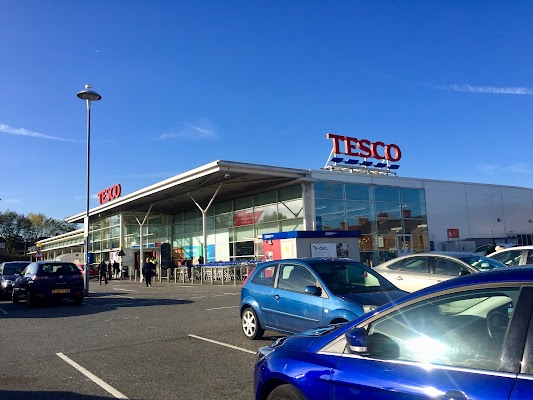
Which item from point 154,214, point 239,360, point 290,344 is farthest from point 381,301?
point 154,214

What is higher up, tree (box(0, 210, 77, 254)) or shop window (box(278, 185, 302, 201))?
tree (box(0, 210, 77, 254))

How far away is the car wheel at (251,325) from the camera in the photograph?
8508 mm

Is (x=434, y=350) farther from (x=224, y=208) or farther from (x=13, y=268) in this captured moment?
(x=224, y=208)

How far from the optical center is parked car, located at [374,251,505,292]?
34.9ft

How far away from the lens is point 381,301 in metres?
6.66

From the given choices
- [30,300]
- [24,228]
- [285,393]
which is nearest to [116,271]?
[30,300]

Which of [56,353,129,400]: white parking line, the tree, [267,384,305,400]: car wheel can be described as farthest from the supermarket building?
the tree

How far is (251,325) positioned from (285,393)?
17.4 feet

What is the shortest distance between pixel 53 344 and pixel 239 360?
404 centimetres

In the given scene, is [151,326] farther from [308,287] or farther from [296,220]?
[296,220]

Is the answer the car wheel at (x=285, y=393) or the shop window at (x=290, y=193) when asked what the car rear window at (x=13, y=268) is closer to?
the shop window at (x=290, y=193)

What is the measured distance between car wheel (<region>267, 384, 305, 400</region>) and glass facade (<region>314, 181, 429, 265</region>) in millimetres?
25047

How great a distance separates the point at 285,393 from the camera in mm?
3449

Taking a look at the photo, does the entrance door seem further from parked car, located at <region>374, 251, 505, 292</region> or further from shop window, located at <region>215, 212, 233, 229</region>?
parked car, located at <region>374, 251, 505, 292</region>
